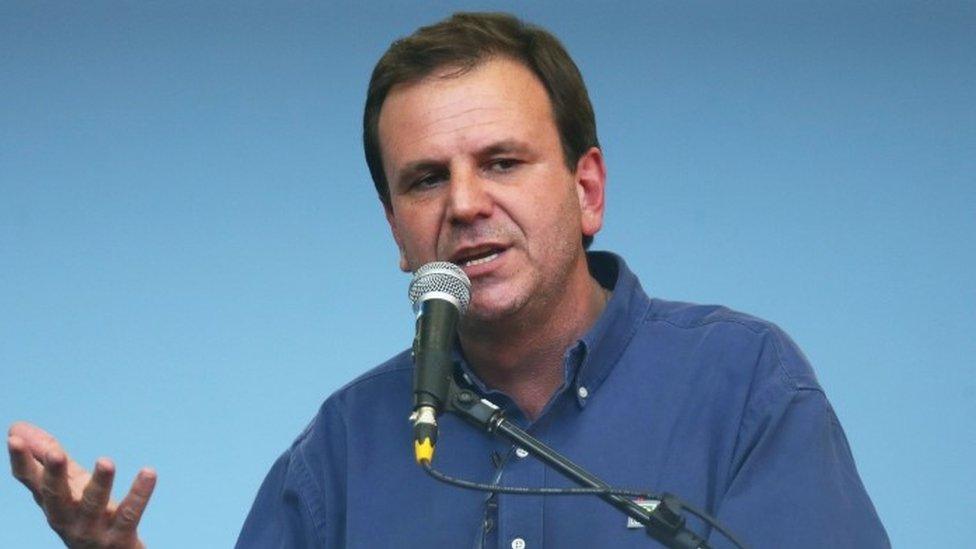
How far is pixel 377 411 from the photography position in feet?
8.04

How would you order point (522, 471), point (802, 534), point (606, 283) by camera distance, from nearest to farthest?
1. point (802, 534)
2. point (522, 471)
3. point (606, 283)

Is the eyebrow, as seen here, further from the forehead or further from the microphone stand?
the microphone stand

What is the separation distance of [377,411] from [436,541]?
0.30 metres

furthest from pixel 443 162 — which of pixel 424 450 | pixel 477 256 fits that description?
pixel 424 450

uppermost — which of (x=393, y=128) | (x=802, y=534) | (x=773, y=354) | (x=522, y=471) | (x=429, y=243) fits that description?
(x=393, y=128)

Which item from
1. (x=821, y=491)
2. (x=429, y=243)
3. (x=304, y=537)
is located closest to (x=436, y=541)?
(x=304, y=537)

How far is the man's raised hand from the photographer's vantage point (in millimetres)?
1968

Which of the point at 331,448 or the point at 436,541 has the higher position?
the point at 331,448

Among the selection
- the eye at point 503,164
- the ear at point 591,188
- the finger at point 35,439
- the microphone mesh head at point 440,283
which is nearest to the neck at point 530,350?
the ear at point 591,188

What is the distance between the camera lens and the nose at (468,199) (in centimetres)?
218

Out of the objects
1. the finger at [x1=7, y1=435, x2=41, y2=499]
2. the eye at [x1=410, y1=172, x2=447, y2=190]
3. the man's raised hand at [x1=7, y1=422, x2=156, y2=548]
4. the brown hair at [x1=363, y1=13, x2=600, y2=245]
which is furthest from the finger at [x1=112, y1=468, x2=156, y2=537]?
the brown hair at [x1=363, y1=13, x2=600, y2=245]

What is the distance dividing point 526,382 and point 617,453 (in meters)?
0.22

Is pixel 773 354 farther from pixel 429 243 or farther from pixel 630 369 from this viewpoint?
pixel 429 243

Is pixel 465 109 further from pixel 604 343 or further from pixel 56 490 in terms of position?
pixel 56 490
